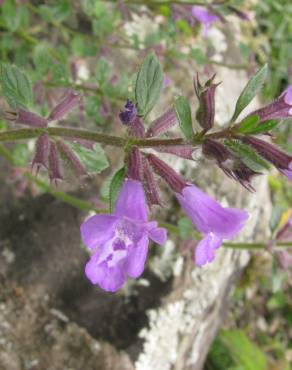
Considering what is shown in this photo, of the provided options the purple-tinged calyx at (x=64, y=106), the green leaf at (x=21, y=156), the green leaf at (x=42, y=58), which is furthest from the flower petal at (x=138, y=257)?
the green leaf at (x=42, y=58)

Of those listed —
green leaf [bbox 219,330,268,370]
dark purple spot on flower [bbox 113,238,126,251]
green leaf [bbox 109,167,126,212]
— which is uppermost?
green leaf [bbox 109,167,126,212]

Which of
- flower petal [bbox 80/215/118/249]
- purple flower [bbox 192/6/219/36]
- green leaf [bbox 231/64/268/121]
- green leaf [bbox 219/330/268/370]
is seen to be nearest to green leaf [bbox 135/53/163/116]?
green leaf [bbox 231/64/268/121]

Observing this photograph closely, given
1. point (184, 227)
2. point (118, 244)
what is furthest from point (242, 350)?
point (118, 244)

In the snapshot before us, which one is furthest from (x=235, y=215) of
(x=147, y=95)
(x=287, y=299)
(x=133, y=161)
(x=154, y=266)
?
(x=287, y=299)

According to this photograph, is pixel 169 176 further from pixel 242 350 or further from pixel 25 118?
pixel 242 350

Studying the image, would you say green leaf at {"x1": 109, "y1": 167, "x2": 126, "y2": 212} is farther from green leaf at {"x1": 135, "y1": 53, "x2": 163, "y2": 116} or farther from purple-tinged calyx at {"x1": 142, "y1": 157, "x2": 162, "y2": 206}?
green leaf at {"x1": 135, "y1": 53, "x2": 163, "y2": 116}

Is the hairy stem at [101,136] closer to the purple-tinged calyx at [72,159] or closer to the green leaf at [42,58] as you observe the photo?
the purple-tinged calyx at [72,159]
